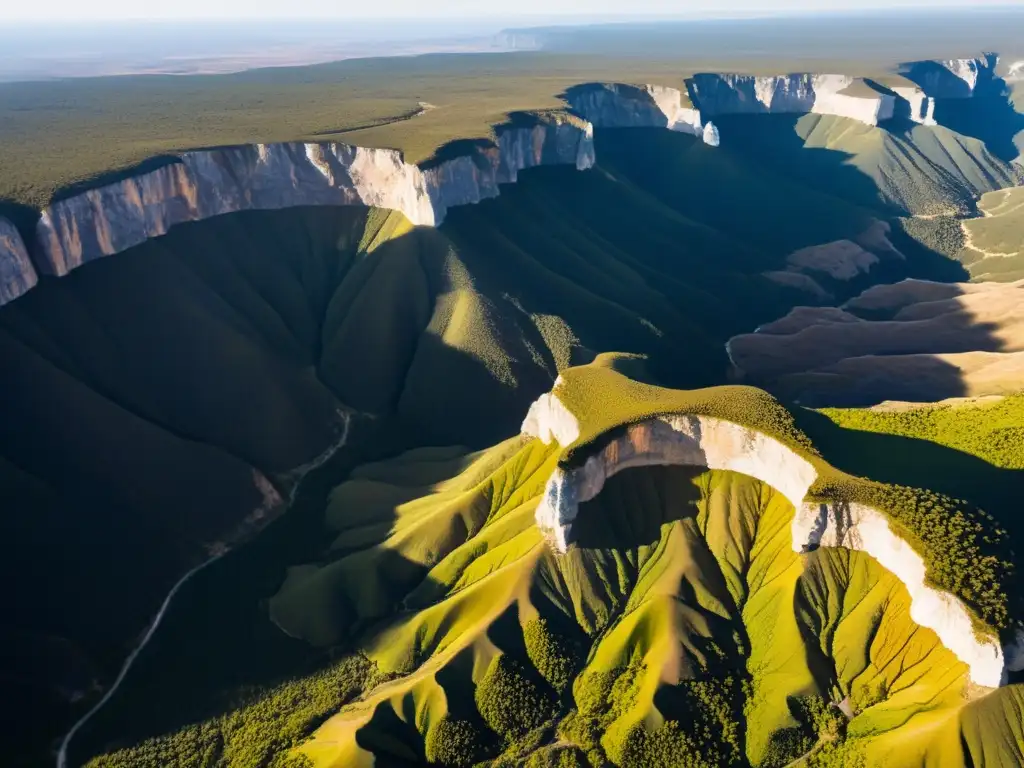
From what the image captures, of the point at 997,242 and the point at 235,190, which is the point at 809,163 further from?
the point at 235,190

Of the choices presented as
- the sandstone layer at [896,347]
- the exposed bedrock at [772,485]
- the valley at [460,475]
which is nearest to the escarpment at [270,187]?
the valley at [460,475]

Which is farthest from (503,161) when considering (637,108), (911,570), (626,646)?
(911,570)

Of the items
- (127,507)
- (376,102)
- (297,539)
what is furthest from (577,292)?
(376,102)

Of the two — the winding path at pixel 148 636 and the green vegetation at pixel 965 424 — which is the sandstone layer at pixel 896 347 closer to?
the green vegetation at pixel 965 424

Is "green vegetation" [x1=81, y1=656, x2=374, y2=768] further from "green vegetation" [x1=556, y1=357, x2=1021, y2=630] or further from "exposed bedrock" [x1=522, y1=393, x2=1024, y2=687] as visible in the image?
"green vegetation" [x1=556, y1=357, x2=1021, y2=630]

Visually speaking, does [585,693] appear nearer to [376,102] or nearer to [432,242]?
[432,242]

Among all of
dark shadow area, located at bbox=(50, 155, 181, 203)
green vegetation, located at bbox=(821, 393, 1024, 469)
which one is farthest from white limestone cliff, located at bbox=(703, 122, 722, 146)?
dark shadow area, located at bbox=(50, 155, 181, 203)

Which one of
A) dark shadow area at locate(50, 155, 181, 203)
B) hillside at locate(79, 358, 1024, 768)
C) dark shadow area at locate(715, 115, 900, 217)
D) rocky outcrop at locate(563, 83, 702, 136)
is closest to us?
hillside at locate(79, 358, 1024, 768)
